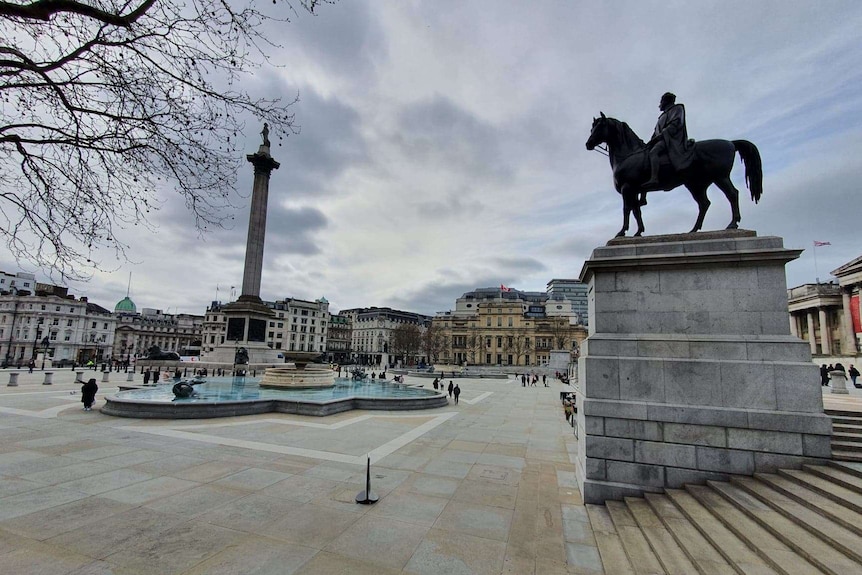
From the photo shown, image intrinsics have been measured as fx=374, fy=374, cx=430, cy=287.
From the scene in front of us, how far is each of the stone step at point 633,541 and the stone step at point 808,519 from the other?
A: 1.97m

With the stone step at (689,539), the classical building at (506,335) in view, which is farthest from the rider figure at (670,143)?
the classical building at (506,335)

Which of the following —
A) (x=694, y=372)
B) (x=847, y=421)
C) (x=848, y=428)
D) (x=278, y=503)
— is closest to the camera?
(x=278, y=503)

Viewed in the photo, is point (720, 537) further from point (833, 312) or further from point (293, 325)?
point (293, 325)

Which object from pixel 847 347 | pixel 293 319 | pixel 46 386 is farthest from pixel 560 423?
pixel 293 319

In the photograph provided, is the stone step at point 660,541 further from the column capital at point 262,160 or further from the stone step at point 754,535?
the column capital at point 262,160

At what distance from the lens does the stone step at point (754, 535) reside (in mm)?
4395

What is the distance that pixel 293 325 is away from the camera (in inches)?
4530

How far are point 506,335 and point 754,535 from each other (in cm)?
10758

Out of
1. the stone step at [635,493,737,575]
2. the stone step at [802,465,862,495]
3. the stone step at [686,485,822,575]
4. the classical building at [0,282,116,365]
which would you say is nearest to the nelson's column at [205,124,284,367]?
the stone step at [635,493,737,575]

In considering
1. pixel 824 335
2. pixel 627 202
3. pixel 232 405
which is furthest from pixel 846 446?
pixel 824 335

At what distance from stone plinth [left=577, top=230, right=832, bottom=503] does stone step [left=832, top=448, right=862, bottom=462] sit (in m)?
0.23

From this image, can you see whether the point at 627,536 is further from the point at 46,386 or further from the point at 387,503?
the point at 46,386

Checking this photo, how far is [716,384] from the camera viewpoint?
Result: 753 cm

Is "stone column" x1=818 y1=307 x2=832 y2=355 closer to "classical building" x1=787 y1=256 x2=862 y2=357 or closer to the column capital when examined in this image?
"classical building" x1=787 y1=256 x2=862 y2=357
